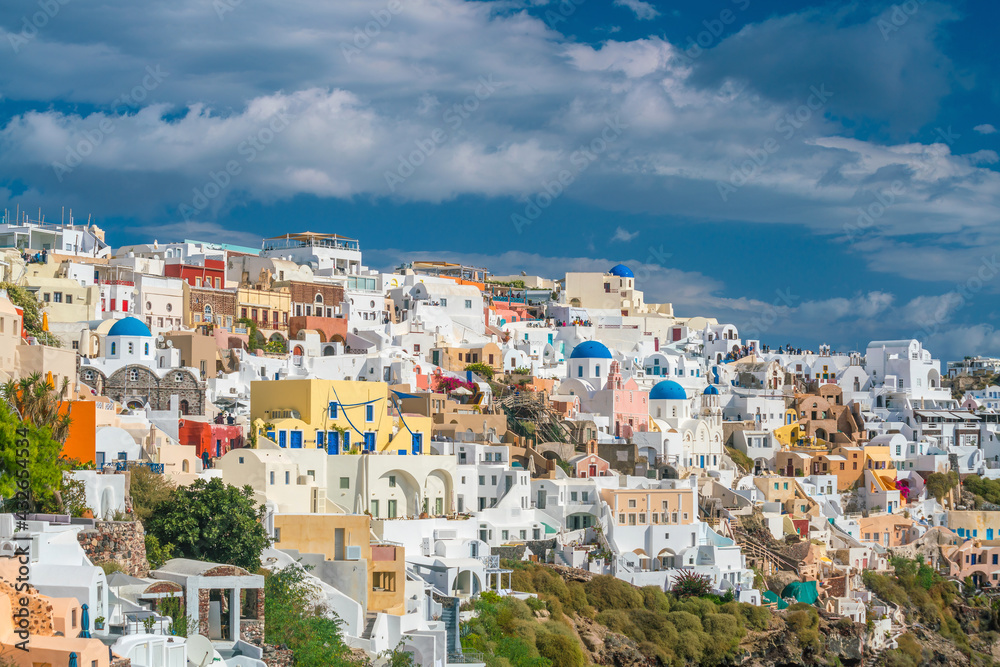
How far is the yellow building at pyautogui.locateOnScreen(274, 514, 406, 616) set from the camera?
37.0 metres

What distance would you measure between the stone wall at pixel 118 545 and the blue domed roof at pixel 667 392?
4277 centimetres

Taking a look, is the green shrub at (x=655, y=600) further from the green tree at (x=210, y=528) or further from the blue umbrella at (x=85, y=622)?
the blue umbrella at (x=85, y=622)

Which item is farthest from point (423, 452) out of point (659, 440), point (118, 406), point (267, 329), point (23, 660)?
point (23, 660)

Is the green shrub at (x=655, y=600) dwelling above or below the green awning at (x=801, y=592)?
above

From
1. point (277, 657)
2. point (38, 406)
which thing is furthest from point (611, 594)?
point (38, 406)

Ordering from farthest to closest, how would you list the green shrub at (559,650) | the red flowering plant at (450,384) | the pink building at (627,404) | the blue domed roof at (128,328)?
the pink building at (627,404)
the red flowering plant at (450,384)
the blue domed roof at (128,328)
the green shrub at (559,650)

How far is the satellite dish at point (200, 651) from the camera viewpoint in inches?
999

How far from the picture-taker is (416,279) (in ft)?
270

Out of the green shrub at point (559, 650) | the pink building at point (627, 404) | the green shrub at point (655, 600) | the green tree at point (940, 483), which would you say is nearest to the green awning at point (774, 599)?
the green shrub at point (655, 600)

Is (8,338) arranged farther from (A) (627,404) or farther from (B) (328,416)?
(A) (627,404)

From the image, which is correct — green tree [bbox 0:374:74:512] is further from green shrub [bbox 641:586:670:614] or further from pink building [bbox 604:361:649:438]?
pink building [bbox 604:361:649:438]

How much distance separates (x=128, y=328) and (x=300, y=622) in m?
25.3

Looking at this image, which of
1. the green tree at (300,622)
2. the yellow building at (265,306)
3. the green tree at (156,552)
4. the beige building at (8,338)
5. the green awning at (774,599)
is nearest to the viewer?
the green tree at (300,622)

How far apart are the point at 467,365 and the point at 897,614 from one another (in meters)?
24.6
